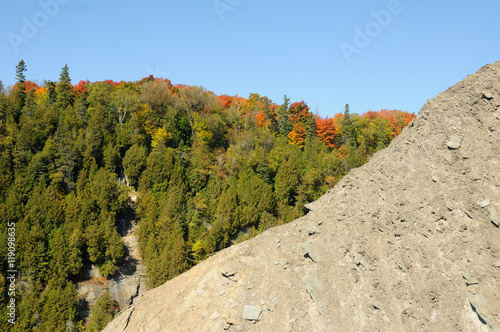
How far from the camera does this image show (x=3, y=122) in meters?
38.3

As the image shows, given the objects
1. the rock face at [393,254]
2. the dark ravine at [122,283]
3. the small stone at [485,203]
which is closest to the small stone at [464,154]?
the rock face at [393,254]

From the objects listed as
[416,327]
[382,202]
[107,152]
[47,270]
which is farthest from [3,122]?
[416,327]

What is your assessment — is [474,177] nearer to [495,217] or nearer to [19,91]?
[495,217]

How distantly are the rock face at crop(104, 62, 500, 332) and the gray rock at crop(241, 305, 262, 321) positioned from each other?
0.05 meters

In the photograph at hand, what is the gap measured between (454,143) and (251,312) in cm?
1173

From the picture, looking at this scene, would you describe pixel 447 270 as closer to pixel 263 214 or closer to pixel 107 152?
pixel 263 214

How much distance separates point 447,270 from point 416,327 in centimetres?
240

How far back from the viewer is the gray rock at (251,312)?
1706 cm

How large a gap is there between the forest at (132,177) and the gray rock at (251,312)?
13329 mm

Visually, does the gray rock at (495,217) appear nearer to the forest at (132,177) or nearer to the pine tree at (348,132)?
the forest at (132,177)

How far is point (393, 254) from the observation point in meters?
15.5

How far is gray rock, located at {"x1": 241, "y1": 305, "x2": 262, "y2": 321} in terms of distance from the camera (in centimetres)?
1706

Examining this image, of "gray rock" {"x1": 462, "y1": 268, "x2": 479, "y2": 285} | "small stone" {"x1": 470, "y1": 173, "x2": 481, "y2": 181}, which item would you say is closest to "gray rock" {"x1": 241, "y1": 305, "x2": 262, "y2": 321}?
"gray rock" {"x1": 462, "y1": 268, "x2": 479, "y2": 285}

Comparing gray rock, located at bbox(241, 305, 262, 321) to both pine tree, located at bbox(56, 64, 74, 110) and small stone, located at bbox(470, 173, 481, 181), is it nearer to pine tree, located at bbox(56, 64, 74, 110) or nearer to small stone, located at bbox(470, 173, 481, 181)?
small stone, located at bbox(470, 173, 481, 181)
